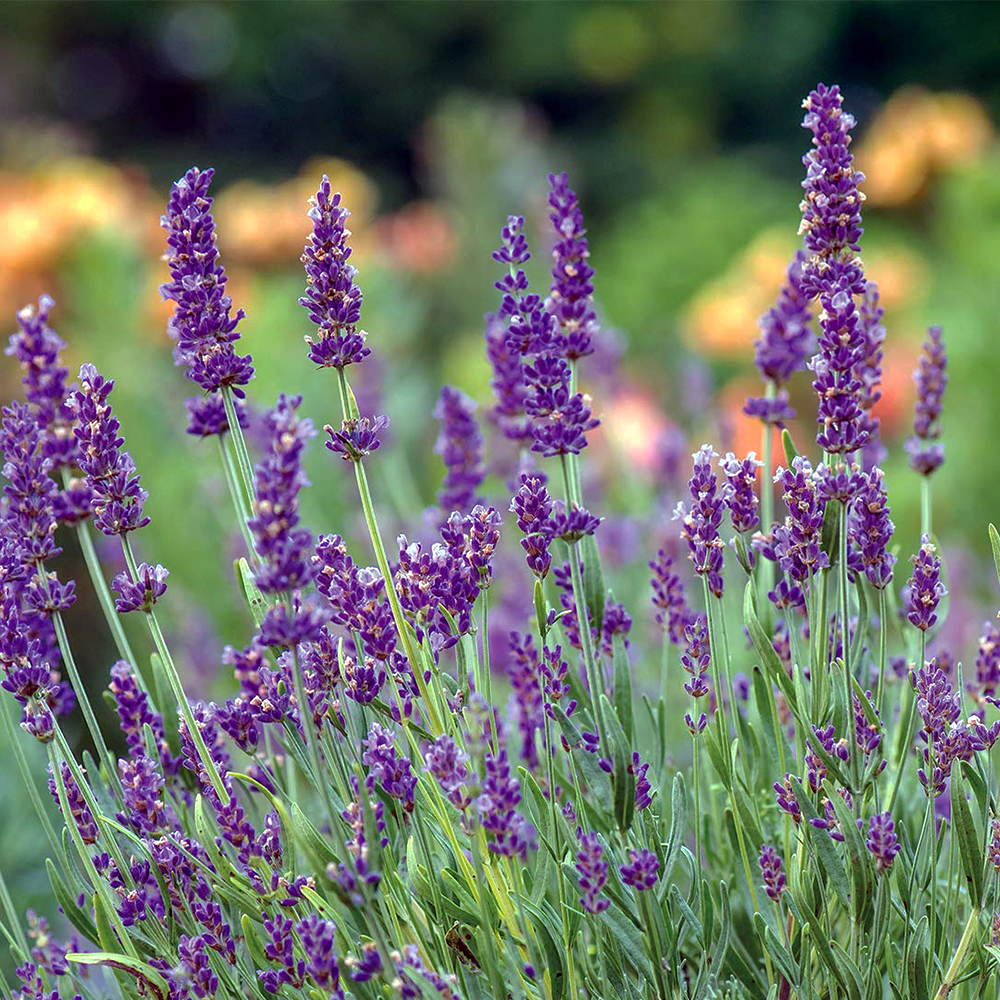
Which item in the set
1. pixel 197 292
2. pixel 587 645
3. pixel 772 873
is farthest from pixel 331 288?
pixel 772 873

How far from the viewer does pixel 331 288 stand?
108 centimetres

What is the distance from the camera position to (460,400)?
1586mm

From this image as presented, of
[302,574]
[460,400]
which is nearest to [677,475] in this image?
[460,400]

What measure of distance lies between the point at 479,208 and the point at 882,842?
712 centimetres

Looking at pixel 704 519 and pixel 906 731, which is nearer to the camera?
pixel 704 519

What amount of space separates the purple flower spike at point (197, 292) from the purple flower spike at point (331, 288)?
76 mm

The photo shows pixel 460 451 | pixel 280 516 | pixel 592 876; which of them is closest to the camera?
pixel 280 516

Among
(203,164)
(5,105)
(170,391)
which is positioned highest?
(5,105)

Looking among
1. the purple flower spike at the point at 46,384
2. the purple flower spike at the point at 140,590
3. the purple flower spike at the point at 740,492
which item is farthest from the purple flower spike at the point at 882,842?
the purple flower spike at the point at 46,384

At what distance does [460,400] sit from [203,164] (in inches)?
499

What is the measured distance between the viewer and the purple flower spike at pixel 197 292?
1.09 metres

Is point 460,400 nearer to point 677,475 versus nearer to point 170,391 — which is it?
point 677,475

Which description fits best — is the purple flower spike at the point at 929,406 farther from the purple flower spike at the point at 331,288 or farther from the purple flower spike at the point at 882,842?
the purple flower spike at the point at 331,288

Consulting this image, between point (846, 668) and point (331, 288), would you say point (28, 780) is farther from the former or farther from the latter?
point (846, 668)
